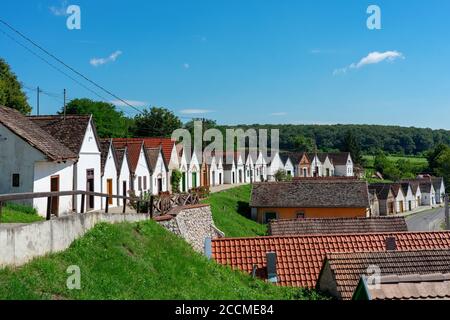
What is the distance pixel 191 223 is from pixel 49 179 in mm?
7297

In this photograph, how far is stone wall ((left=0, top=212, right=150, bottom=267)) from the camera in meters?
8.33

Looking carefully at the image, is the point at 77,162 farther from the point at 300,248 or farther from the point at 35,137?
the point at 300,248

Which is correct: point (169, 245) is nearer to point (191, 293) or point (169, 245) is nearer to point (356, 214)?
point (191, 293)

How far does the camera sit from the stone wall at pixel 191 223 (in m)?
21.0

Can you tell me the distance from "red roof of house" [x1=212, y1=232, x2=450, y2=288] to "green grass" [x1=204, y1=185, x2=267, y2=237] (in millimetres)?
15543

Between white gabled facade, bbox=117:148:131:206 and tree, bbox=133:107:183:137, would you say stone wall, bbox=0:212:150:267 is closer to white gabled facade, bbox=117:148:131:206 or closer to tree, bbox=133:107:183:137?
white gabled facade, bbox=117:148:131:206

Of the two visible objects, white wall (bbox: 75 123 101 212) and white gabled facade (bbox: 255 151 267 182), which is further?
white gabled facade (bbox: 255 151 267 182)

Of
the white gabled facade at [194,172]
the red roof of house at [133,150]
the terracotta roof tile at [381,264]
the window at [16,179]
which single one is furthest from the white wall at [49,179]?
the white gabled facade at [194,172]

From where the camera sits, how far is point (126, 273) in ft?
32.8

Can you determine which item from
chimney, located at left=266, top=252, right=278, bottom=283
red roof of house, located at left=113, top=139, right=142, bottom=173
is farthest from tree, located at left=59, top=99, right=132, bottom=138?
chimney, located at left=266, top=252, right=278, bottom=283

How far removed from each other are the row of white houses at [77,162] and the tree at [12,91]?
1300 centimetres

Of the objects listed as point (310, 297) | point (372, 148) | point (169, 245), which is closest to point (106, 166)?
point (169, 245)

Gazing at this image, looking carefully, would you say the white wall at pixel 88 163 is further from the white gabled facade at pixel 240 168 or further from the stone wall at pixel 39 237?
the white gabled facade at pixel 240 168
